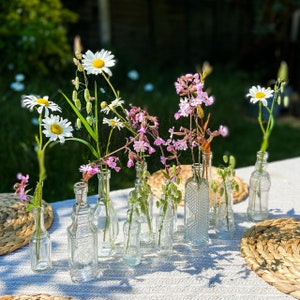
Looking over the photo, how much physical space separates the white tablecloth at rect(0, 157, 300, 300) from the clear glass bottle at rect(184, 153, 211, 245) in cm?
3

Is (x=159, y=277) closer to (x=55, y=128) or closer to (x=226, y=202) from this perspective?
(x=226, y=202)

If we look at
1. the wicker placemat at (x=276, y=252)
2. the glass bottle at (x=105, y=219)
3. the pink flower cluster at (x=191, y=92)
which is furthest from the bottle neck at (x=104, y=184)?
the wicker placemat at (x=276, y=252)

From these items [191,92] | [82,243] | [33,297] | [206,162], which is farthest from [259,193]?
[33,297]

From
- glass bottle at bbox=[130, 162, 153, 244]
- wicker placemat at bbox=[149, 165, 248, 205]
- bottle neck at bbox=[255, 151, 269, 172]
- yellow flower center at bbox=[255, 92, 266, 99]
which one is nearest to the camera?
glass bottle at bbox=[130, 162, 153, 244]

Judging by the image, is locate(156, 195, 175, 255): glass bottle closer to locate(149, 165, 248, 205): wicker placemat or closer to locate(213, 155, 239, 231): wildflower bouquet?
locate(213, 155, 239, 231): wildflower bouquet

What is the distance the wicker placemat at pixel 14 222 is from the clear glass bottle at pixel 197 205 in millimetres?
393

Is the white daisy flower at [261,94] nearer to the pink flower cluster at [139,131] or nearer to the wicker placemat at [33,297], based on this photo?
the pink flower cluster at [139,131]

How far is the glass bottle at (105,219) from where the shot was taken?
1.02m

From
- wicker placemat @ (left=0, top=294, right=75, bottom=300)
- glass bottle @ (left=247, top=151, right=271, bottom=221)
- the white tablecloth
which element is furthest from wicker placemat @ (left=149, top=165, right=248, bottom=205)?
wicker placemat @ (left=0, top=294, right=75, bottom=300)

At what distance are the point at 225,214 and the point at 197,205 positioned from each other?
0.41 feet

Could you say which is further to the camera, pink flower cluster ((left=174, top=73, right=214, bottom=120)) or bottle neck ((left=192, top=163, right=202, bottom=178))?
bottle neck ((left=192, top=163, right=202, bottom=178))

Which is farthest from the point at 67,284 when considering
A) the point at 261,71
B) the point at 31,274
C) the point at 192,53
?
the point at 192,53

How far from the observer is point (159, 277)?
977 millimetres

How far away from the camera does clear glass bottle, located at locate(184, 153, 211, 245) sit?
1.07 m
